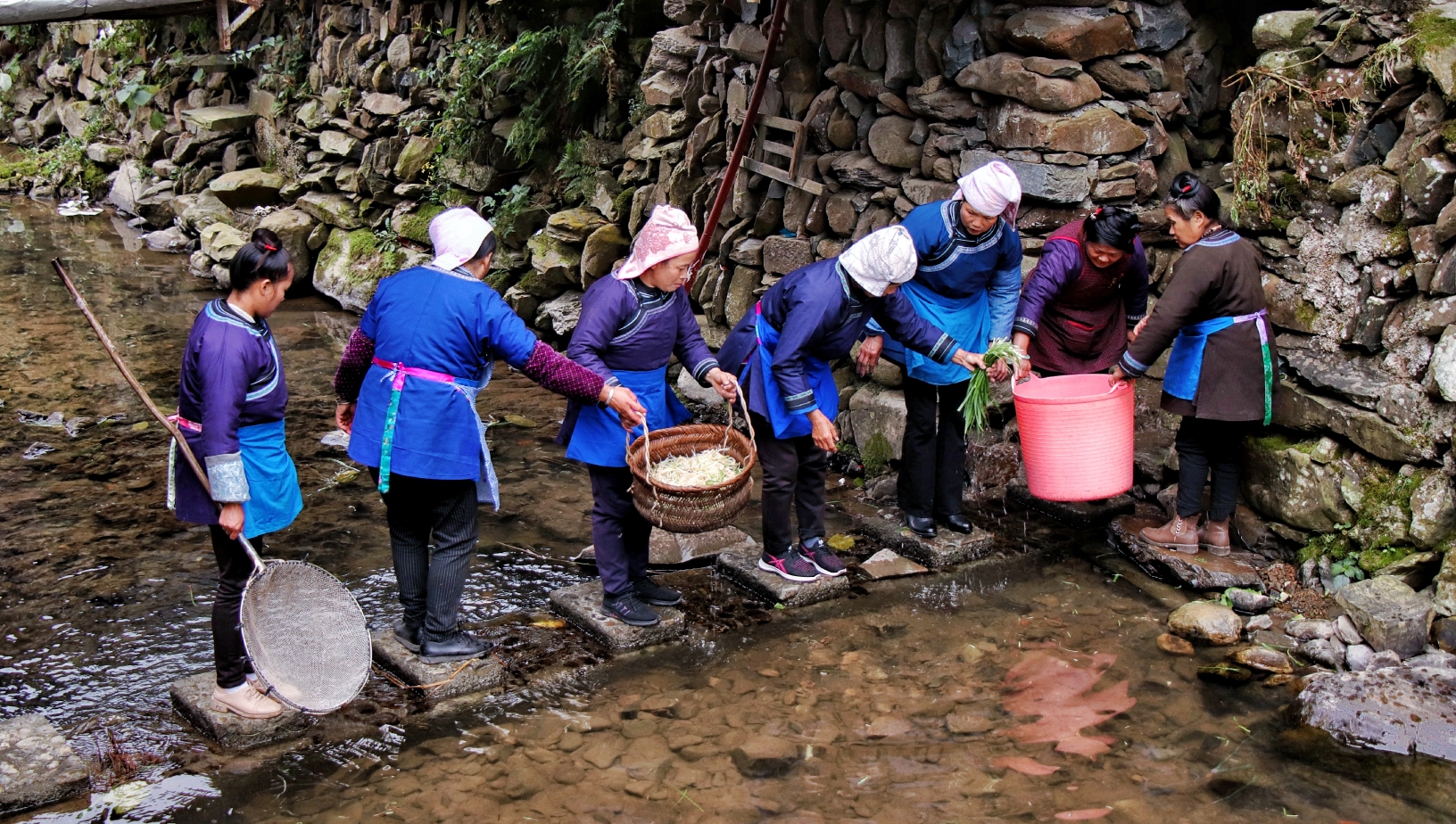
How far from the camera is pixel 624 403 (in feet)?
15.2

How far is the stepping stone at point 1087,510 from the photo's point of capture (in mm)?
6383

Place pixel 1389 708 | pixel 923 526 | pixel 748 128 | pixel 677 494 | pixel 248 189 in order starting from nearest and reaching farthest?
pixel 1389 708, pixel 677 494, pixel 923 526, pixel 748 128, pixel 248 189

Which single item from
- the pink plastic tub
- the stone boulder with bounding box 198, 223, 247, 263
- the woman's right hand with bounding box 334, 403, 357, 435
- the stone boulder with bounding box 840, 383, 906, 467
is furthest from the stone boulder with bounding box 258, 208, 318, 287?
the pink plastic tub

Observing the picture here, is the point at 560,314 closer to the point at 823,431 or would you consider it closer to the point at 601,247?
the point at 601,247

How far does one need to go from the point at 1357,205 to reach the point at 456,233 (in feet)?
14.2

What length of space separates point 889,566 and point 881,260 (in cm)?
167

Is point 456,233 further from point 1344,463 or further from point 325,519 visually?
Answer: point 1344,463

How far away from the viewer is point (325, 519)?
6512 millimetres

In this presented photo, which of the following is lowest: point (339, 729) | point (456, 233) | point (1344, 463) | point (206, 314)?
point (339, 729)

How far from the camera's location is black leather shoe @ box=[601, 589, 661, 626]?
5039mm

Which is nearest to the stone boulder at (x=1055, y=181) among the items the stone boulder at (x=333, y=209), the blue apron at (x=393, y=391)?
the blue apron at (x=393, y=391)

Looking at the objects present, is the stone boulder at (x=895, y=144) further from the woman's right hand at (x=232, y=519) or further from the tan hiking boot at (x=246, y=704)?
the tan hiking boot at (x=246, y=704)

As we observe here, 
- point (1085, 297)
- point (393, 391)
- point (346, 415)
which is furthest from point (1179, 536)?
point (346, 415)

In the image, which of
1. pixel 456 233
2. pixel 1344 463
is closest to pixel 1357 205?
pixel 1344 463
